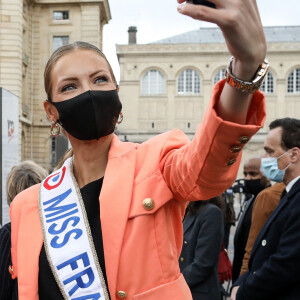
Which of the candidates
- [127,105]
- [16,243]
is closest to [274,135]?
[16,243]

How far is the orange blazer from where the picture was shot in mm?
1188

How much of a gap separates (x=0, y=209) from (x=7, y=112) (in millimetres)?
1144

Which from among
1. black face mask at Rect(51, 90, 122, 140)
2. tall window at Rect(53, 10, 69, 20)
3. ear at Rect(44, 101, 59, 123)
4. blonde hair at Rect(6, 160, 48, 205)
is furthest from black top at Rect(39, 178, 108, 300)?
tall window at Rect(53, 10, 69, 20)

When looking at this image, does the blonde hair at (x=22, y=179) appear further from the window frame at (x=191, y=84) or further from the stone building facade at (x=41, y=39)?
the window frame at (x=191, y=84)

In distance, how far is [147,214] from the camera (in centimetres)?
135

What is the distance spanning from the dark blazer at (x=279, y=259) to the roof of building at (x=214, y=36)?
35.7 metres

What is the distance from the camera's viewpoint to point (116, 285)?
1.33m

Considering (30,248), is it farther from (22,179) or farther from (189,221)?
(189,221)

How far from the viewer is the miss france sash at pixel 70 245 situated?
4.62 ft

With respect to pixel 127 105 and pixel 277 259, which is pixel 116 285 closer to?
pixel 277 259

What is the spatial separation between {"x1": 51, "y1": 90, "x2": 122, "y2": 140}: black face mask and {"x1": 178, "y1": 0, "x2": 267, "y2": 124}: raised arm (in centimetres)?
61

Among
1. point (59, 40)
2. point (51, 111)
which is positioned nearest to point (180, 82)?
point (59, 40)

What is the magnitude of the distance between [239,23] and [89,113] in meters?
0.76

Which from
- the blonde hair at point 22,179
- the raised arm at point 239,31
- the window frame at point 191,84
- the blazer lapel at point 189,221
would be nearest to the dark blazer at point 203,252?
the blazer lapel at point 189,221
